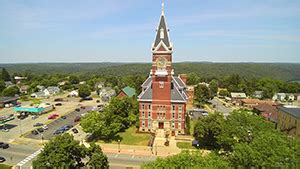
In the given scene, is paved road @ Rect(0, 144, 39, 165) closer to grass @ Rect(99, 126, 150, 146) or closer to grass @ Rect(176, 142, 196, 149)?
grass @ Rect(99, 126, 150, 146)

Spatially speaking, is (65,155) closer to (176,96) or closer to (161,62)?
(176,96)

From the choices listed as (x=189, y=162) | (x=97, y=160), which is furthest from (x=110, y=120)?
(x=189, y=162)

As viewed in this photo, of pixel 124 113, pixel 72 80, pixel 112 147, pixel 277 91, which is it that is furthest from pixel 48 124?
pixel 277 91

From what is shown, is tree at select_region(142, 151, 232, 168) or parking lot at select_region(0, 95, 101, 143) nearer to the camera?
tree at select_region(142, 151, 232, 168)

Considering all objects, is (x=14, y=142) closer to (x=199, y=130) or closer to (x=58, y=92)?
(x=199, y=130)

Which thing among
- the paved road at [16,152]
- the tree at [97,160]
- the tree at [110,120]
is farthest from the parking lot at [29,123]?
the tree at [97,160]

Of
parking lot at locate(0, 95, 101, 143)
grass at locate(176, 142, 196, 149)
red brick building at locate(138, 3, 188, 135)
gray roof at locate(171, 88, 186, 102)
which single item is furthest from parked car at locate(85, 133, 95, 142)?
gray roof at locate(171, 88, 186, 102)

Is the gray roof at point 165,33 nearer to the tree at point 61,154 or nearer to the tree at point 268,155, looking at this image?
the tree at point 61,154
